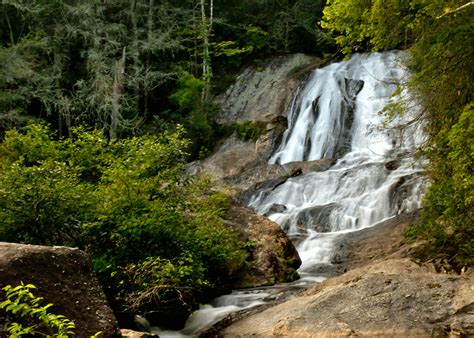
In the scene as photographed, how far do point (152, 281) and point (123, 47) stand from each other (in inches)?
734

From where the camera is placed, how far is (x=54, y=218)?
283 inches

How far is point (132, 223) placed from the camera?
7.18m

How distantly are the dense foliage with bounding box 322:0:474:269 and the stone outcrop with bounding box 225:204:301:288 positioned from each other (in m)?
2.75

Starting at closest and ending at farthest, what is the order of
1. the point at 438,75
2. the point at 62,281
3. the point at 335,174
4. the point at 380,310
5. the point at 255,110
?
the point at 62,281 < the point at 380,310 < the point at 438,75 < the point at 335,174 < the point at 255,110

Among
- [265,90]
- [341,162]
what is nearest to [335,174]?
[341,162]

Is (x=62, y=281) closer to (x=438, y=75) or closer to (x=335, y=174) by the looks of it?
(x=438, y=75)

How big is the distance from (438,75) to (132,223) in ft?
17.0

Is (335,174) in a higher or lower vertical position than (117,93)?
lower

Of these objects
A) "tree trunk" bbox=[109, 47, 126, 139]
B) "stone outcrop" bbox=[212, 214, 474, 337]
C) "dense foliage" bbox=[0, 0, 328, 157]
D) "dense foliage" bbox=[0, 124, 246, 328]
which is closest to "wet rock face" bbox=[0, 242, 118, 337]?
"dense foliage" bbox=[0, 124, 246, 328]

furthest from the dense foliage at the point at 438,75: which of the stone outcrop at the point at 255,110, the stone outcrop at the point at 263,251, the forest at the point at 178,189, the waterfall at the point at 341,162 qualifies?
the stone outcrop at the point at 255,110

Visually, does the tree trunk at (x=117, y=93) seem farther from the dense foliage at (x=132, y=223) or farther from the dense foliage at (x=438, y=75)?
the dense foliage at (x=438, y=75)

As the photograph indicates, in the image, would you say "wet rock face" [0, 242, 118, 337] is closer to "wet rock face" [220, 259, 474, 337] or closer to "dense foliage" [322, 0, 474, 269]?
"wet rock face" [220, 259, 474, 337]

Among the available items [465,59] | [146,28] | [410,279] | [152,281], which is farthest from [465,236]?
[146,28]

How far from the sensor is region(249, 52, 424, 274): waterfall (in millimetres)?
12750
